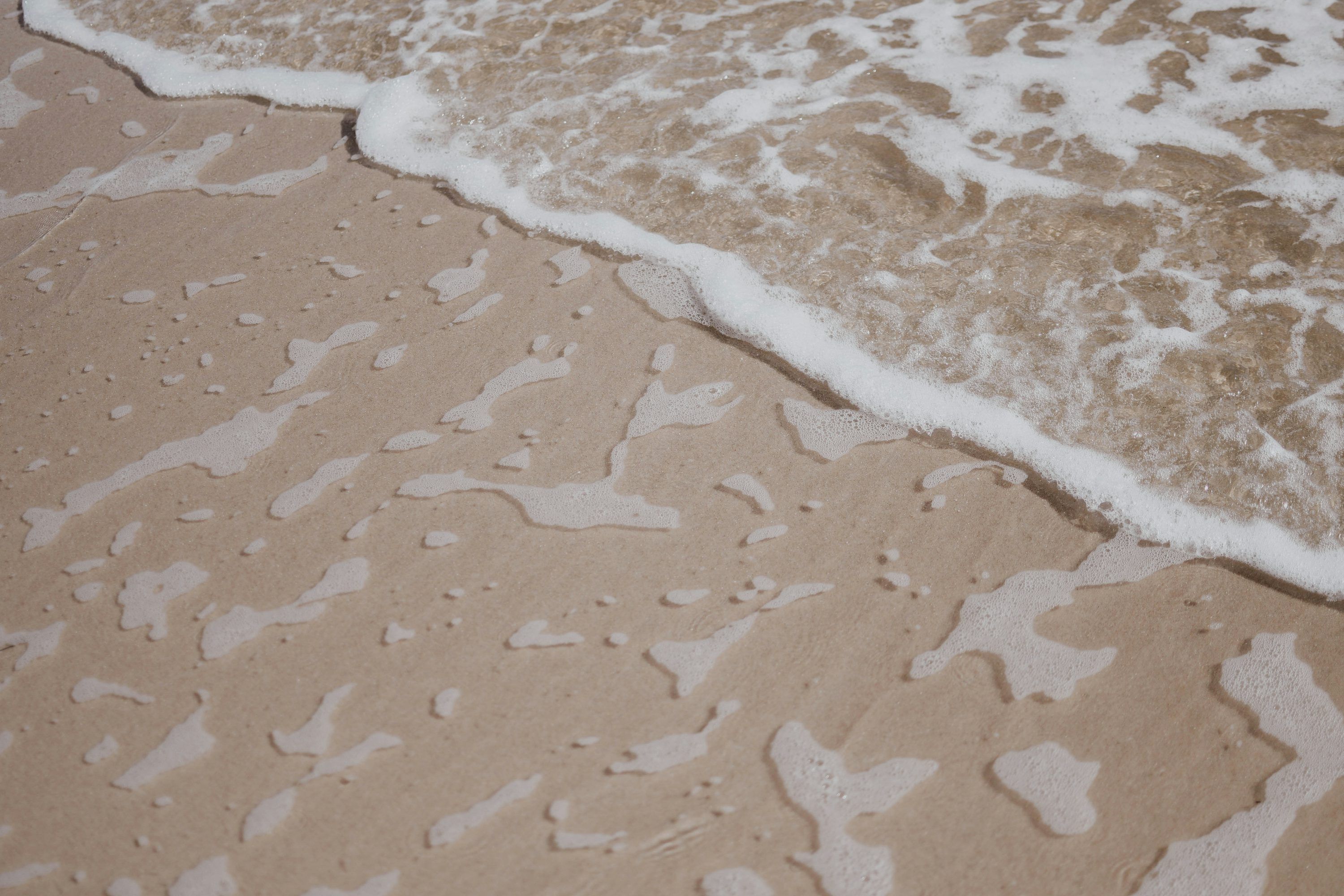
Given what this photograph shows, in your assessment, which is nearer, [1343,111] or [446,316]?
[446,316]

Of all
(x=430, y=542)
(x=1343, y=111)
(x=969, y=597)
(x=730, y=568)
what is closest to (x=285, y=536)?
(x=430, y=542)

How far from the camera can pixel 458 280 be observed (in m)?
2.76

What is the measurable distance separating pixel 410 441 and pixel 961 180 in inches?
71.8

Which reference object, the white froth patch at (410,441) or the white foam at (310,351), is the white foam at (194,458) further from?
the white froth patch at (410,441)

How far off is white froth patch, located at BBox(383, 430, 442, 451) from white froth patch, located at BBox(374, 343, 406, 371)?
0.84ft

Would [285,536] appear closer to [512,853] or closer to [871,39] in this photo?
[512,853]

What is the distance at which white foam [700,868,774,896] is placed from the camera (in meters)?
1.62

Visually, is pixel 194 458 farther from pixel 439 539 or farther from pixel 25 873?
pixel 25 873

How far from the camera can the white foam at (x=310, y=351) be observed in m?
2.52

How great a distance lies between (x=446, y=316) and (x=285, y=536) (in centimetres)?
77

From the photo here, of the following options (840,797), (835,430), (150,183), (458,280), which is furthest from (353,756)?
(150,183)

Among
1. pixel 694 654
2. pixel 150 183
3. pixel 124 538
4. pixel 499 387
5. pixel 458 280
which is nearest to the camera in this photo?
pixel 694 654

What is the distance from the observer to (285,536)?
2.18 metres

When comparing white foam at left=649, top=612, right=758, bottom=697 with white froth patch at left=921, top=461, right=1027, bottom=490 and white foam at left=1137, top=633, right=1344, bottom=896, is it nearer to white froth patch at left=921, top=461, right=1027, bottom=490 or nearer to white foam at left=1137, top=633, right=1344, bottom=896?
white froth patch at left=921, top=461, right=1027, bottom=490
